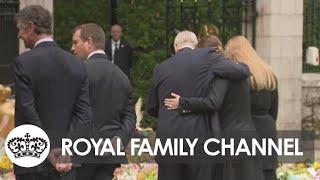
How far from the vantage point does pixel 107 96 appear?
288 inches

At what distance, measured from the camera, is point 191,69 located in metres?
7.37

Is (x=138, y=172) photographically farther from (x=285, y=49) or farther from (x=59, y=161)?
(x=285, y=49)

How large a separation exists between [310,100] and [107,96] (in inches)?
315

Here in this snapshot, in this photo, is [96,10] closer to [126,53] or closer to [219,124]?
[126,53]

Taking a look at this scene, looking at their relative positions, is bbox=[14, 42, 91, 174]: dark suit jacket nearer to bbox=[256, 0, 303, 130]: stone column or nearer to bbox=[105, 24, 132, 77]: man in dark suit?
bbox=[256, 0, 303, 130]: stone column

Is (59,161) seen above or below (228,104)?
below

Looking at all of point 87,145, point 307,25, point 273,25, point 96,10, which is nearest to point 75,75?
point 87,145

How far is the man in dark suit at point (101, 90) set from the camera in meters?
7.29

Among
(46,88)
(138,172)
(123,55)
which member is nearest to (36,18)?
(46,88)

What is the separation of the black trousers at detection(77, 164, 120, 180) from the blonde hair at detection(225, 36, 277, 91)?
140 cm

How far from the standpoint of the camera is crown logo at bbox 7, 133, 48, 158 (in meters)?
6.49

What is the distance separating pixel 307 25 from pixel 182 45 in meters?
8.17

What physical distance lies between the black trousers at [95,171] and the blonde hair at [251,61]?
4.59ft

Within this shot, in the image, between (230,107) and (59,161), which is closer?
(59,161)
